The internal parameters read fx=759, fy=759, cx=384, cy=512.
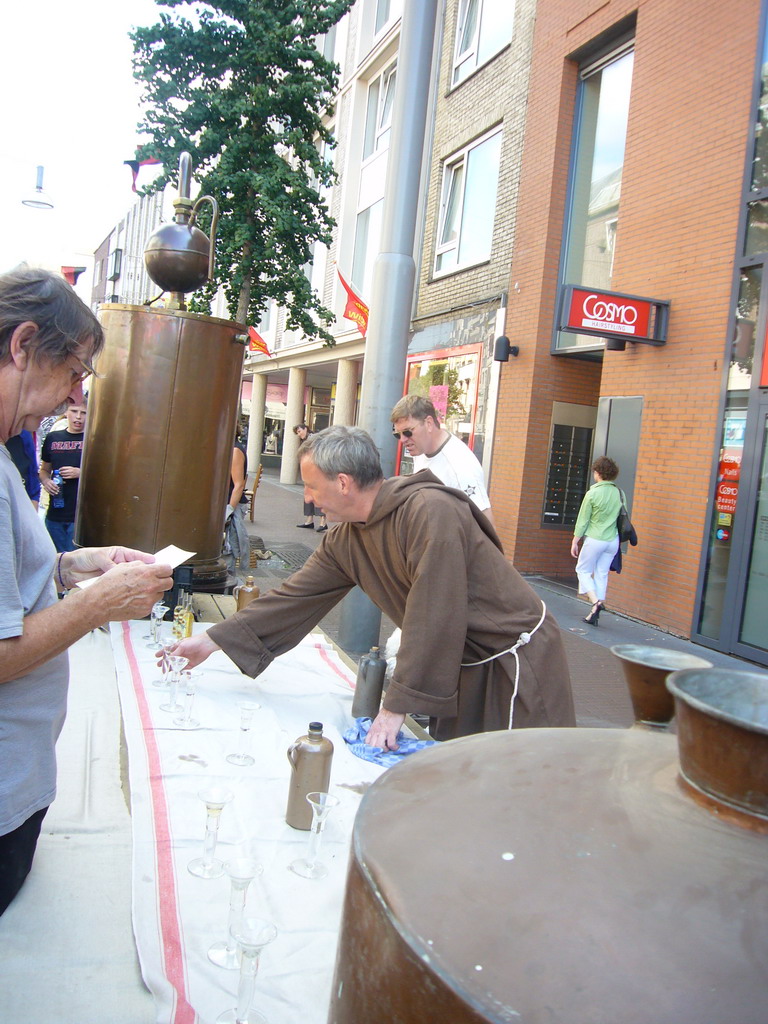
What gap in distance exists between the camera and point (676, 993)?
751 mm

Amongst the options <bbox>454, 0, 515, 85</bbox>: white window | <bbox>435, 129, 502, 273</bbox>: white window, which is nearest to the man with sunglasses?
<bbox>435, 129, 502, 273</bbox>: white window

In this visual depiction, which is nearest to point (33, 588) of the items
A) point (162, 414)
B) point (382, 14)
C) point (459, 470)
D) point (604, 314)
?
point (162, 414)

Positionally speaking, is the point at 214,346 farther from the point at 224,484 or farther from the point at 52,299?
the point at 52,299

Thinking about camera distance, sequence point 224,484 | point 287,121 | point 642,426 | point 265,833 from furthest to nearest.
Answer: point 287,121 < point 642,426 < point 224,484 < point 265,833

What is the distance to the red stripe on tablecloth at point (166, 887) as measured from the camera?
1520 millimetres

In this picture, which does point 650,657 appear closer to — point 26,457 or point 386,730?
point 386,730

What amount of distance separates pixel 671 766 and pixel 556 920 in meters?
0.31

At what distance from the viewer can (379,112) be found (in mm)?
17125

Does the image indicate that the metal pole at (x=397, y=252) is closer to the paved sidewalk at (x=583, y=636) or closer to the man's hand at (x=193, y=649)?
the paved sidewalk at (x=583, y=636)

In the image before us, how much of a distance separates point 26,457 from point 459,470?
250 cm

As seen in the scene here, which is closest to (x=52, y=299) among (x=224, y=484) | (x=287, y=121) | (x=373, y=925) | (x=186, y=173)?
(x=373, y=925)

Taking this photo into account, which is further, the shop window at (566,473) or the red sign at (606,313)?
the shop window at (566,473)

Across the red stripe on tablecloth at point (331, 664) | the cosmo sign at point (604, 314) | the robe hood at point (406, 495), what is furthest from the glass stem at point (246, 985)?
the cosmo sign at point (604, 314)

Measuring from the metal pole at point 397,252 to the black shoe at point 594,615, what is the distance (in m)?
2.99
